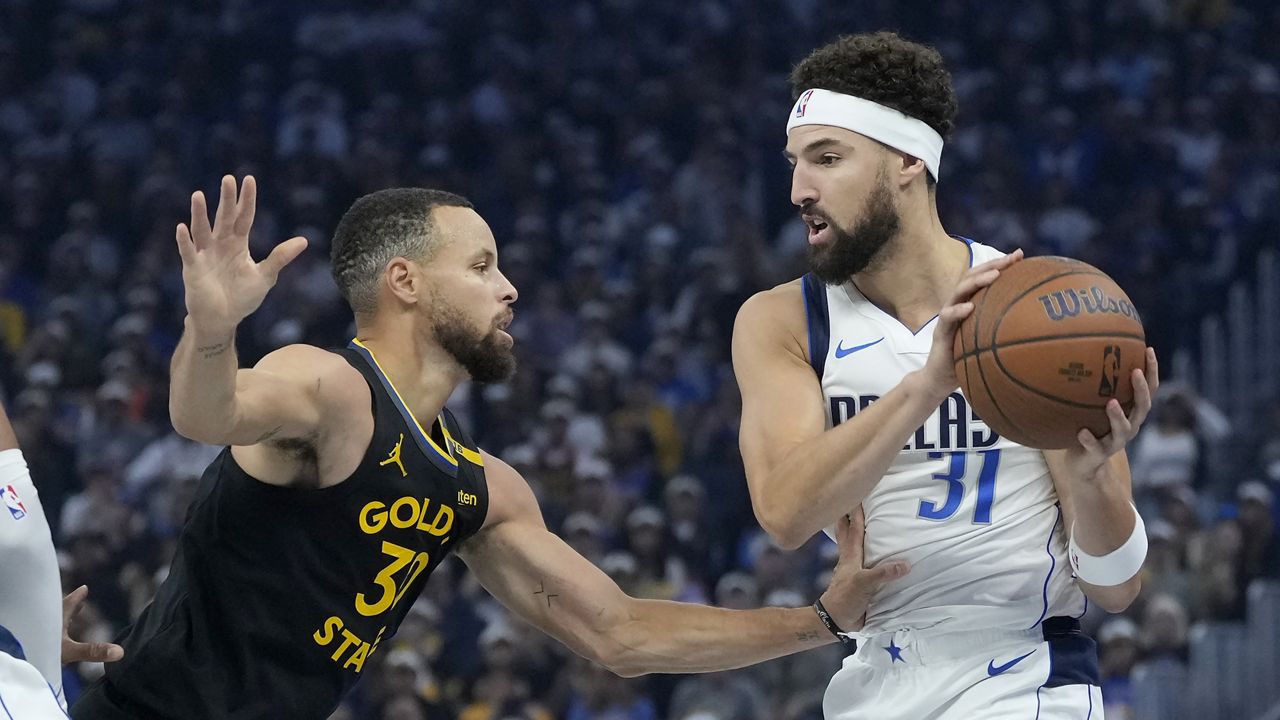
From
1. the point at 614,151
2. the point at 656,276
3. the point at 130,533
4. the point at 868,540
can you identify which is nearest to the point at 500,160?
the point at 614,151

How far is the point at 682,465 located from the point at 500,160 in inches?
162

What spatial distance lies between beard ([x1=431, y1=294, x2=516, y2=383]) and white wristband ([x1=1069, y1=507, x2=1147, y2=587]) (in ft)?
4.87

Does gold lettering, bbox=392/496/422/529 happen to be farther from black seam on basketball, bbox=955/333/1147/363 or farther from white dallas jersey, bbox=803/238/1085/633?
black seam on basketball, bbox=955/333/1147/363

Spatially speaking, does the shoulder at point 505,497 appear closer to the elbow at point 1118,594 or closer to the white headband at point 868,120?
the white headband at point 868,120

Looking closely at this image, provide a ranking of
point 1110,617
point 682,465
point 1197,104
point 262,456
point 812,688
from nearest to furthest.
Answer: point 262,456, point 812,688, point 1110,617, point 682,465, point 1197,104

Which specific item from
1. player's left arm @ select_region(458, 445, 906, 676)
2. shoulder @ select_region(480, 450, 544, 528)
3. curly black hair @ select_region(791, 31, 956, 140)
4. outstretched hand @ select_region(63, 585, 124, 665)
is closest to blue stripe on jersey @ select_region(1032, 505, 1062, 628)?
player's left arm @ select_region(458, 445, 906, 676)

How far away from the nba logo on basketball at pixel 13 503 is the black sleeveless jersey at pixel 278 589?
2.06 ft

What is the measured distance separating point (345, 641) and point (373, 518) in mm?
315

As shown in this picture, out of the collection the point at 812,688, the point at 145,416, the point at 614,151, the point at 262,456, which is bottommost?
the point at 812,688

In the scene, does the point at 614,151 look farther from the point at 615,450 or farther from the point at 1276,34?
the point at 1276,34

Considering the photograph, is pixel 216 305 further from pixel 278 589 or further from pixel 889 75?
pixel 889 75

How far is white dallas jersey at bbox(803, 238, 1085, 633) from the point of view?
405 cm

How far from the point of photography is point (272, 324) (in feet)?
38.0

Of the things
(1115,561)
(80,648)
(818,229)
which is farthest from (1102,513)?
(80,648)
